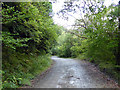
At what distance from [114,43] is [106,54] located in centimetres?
107

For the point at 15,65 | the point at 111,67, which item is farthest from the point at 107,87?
the point at 15,65

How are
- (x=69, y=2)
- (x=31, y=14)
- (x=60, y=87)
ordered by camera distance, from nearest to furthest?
(x=60, y=87) → (x=31, y=14) → (x=69, y=2)

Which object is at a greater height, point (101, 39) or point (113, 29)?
point (113, 29)

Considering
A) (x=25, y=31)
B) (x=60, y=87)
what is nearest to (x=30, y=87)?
(x=60, y=87)

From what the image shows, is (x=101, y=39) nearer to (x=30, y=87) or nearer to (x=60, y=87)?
(x=60, y=87)

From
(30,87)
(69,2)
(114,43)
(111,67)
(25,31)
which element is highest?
(69,2)

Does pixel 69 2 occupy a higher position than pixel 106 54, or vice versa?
pixel 69 2

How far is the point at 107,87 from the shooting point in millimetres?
5055

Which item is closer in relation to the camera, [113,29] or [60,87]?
[60,87]

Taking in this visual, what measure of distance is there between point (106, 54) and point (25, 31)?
4.73m

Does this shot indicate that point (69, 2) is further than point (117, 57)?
Yes

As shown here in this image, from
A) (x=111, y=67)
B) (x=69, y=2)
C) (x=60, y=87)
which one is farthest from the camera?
(x=69, y=2)

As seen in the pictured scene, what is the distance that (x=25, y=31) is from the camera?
19.1ft

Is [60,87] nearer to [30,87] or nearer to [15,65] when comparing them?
[30,87]
